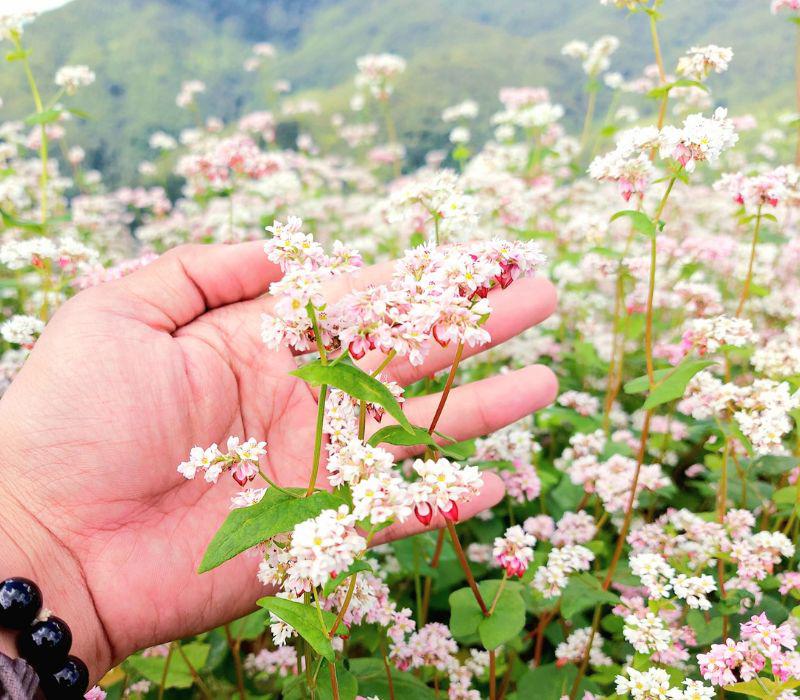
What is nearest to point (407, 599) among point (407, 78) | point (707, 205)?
point (707, 205)

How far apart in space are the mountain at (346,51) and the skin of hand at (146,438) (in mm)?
10656

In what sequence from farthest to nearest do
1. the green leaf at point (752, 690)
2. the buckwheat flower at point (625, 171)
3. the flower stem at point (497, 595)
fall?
the buckwheat flower at point (625, 171)
the flower stem at point (497, 595)
the green leaf at point (752, 690)

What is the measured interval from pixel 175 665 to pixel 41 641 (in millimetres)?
1176

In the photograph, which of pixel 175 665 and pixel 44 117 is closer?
pixel 175 665

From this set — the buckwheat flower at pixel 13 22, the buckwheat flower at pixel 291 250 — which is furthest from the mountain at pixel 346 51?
the buckwheat flower at pixel 291 250

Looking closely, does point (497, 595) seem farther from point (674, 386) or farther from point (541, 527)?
point (674, 386)

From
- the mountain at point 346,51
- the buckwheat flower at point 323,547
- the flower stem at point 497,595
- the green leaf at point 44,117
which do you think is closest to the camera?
the buckwheat flower at point 323,547

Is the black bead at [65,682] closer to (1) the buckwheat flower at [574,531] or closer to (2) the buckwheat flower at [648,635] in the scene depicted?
(2) the buckwheat flower at [648,635]

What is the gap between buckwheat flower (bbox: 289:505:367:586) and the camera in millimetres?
1409

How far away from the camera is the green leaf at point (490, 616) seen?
2.14m

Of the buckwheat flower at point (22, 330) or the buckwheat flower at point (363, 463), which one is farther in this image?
the buckwheat flower at point (22, 330)

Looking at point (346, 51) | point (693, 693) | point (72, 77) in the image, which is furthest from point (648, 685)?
point (346, 51)

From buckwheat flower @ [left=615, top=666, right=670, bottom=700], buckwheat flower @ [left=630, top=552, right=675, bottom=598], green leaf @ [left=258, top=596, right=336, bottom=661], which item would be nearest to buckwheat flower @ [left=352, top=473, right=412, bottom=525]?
green leaf @ [left=258, top=596, right=336, bottom=661]

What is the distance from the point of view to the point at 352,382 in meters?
1.62
